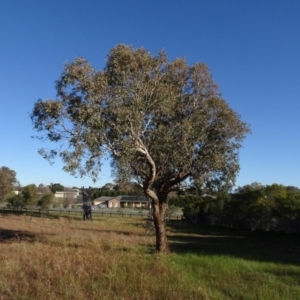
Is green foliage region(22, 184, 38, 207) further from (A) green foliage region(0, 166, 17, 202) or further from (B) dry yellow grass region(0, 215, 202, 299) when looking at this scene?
(B) dry yellow grass region(0, 215, 202, 299)

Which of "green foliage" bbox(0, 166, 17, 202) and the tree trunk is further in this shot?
"green foliage" bbox(0, 166, 17, 202)

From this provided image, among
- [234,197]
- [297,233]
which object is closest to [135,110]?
[297,233]

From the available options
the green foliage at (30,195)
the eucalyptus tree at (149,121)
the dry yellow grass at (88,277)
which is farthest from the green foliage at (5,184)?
the dry yellow grass at (88,277)

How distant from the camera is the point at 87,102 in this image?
18.6m

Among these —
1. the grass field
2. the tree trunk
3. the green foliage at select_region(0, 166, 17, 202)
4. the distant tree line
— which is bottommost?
the grass field

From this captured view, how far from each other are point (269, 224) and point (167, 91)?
1329 inches

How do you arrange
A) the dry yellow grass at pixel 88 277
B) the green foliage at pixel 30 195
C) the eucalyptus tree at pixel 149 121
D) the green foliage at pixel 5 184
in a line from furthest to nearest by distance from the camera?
the green foliage at pixel 5 184 < the green foliage at pixel 30 195 < the eucalyptus tree at pixel 149 121 < the dry yellow grass at pixel 88 277

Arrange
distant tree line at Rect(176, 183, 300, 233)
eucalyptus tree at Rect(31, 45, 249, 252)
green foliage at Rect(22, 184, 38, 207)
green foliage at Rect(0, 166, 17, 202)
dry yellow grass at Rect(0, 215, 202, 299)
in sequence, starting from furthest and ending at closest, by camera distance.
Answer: green foliage at Rect(0, 166, 17, 202) → green foliage at Rect(22, 184, 38, 207) → distant tree line at Rect(176, 183, 300, 233) → eucalyptus tree at Rect(31, 45, 249, 252) → dry yellow grass at Rect(0, 215, 202, 299)

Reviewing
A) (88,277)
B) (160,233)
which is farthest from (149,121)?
(88,277)

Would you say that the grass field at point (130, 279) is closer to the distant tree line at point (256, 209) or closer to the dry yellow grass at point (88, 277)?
the dry yellow grass at point (88, 277)

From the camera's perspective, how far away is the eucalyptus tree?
709 inches

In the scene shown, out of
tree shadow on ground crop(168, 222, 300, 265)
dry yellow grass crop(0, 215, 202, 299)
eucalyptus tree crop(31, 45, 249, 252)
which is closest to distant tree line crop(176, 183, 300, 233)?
tree shadow on ground crop(168, 222, 300, 265)

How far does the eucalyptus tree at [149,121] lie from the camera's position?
18000mm

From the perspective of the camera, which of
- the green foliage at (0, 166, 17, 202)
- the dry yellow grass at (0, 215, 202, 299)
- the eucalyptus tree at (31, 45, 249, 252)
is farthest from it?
the green foliage at (0, 166, 17, 202)
